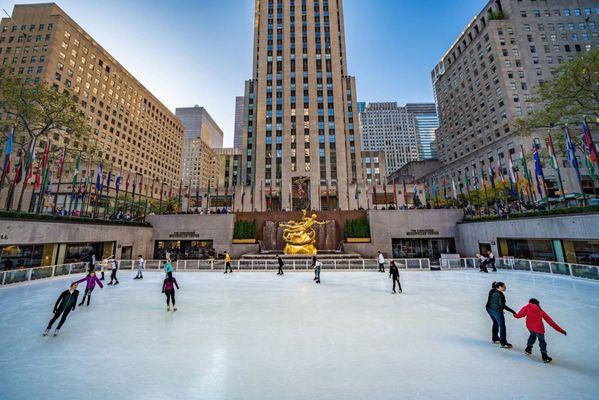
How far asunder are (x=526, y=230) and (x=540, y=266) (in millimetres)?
6063

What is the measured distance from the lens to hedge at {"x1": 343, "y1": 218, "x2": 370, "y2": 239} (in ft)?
106

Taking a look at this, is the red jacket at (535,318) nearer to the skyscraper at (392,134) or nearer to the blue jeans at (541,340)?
the blue jeans at (541,340)

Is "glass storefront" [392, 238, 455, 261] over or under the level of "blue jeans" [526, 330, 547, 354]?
over

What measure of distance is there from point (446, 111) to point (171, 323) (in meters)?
92.8

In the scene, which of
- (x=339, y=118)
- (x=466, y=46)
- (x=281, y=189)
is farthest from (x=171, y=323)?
(x=466, y=46)

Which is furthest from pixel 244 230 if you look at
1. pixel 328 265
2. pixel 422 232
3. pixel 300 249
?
pixel 422 232

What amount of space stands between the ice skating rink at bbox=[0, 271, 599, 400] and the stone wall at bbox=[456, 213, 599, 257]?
1062 cm

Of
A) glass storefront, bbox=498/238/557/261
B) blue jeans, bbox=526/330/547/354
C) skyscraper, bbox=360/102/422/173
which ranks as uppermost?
skyscraper, bbox=360/102/422/173

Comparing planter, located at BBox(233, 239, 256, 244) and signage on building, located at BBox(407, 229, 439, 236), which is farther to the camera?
planter, located at BBox(233, 239, 256, 244)

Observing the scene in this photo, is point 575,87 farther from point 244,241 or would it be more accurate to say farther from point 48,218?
Result: point 48,218

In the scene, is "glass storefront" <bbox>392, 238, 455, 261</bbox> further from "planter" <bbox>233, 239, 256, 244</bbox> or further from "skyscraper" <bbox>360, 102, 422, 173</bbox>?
"skyscraper" <bbox>360, 102, 422, 173</bbox>

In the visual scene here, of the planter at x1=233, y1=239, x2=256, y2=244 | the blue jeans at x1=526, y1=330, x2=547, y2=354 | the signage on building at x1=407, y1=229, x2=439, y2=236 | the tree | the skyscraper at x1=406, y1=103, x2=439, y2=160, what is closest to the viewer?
the blue jeans at x1=526, y1=330, x2=547, y2=354

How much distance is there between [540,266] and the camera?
1759 centimetres

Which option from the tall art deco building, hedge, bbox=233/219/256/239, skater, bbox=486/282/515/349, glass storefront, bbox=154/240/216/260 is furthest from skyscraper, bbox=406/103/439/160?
skater, bbox=486/282/515/349
